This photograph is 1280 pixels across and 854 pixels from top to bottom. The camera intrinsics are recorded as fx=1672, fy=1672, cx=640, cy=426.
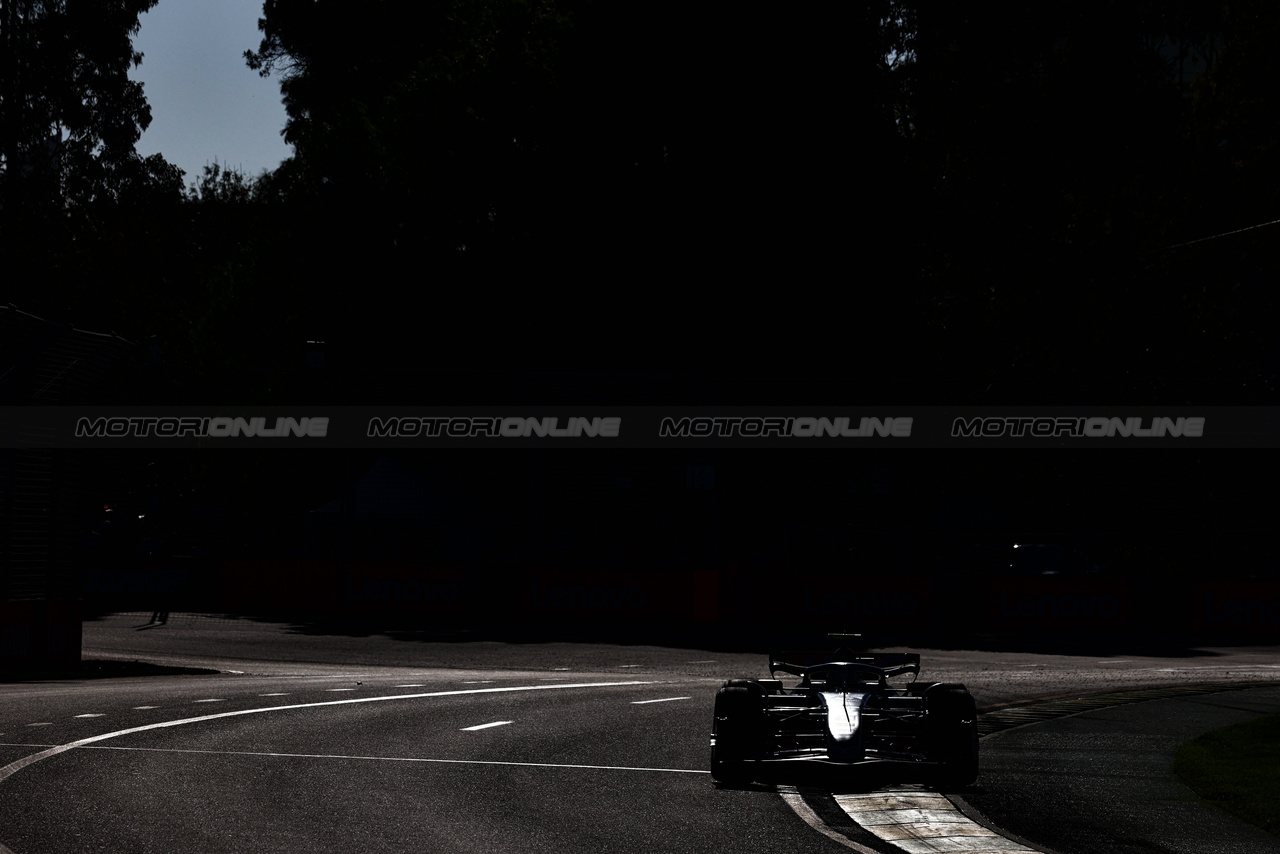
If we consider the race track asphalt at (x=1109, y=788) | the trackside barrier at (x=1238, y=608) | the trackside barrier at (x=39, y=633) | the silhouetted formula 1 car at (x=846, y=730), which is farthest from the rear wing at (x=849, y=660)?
the trackside barrier at (x=1238, y=608)

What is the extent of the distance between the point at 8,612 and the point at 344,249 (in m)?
23.2

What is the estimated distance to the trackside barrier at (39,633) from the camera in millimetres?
19531

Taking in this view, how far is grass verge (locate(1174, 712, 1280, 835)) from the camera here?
33.9 ft

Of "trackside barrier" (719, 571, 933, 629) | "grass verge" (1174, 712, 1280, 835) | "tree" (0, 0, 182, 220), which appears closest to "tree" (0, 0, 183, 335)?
"tree" (0, 0, 182, 220)

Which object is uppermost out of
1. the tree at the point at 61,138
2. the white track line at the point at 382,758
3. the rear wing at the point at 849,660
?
the tree at the point at 61,138

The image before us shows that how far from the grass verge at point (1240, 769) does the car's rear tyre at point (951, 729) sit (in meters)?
1.58

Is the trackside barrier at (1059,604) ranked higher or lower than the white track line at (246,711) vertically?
higher

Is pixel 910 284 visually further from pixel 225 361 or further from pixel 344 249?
pixel 225 361

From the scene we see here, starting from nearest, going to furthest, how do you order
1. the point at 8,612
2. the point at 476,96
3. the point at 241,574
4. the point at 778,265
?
1. the point at 8,612
2. the point at 241,574
3. the point at 778,265
4. the point at 476,96

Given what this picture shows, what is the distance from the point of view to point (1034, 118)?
44.8 m

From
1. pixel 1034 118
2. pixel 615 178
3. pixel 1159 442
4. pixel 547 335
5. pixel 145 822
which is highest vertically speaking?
pixel 1034 118

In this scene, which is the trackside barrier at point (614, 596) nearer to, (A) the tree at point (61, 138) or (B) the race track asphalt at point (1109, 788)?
(B) the race track asphalt at point (1109, 788)

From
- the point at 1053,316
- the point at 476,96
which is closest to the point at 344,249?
the point at 476,96

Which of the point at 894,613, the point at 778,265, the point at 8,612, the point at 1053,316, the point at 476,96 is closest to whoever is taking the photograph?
the point at 8,612
